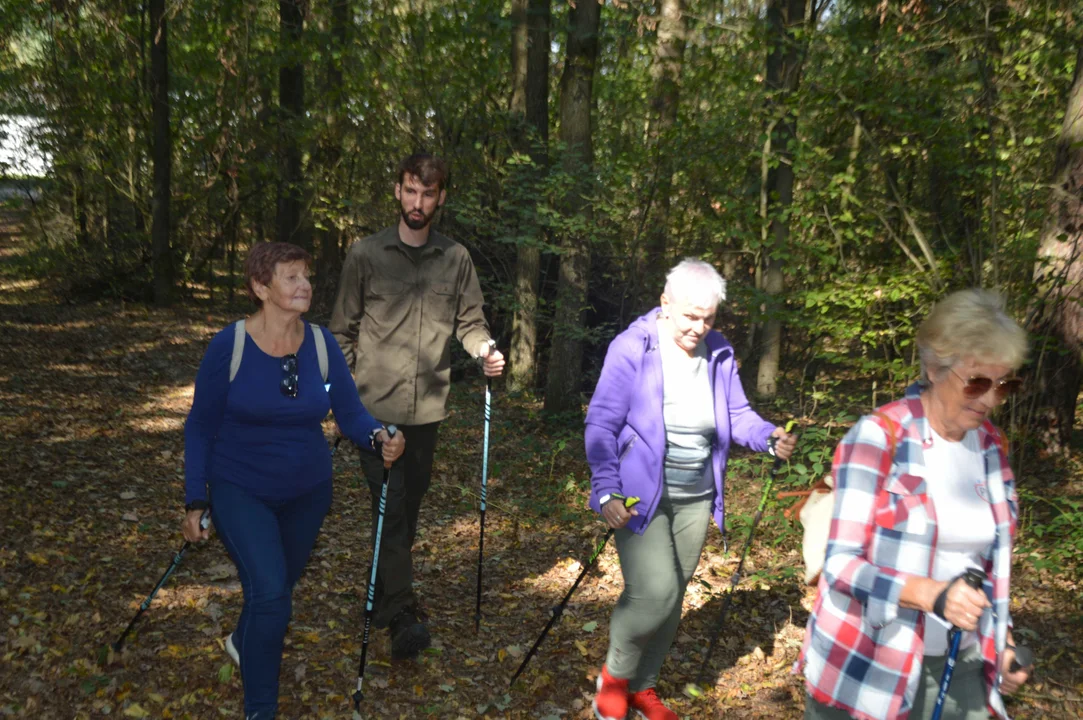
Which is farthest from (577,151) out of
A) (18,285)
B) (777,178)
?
(18,285)

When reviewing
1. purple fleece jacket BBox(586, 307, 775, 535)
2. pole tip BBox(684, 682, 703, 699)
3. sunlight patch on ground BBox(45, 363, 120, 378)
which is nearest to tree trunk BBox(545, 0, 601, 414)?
pole tip BBox(684, 682, 703, 699)

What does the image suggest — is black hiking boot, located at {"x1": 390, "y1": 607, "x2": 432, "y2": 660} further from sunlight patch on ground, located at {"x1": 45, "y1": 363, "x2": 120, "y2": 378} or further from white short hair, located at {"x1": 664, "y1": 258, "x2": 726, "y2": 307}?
sunlight patch on ground, located at {"x1": 45, "y1": 363, "x2": 120, "y2": 378}

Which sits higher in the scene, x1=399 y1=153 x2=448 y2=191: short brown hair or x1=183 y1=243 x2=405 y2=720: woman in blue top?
x1=399 y1=153 x2=448 y2=191: short brown hair

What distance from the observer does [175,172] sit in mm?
18656

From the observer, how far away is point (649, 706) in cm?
428

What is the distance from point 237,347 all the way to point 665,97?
7.41 metres

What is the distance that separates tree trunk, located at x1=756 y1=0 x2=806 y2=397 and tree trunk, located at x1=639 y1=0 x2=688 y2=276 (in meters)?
1.07

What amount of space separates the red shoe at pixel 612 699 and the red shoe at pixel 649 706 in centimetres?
8

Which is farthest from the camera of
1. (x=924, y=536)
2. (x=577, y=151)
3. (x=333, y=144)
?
(x=333, y=144)

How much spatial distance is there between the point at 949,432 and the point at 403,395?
3029 mm

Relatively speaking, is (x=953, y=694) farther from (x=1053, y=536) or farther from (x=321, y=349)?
(x=1053, y=536)

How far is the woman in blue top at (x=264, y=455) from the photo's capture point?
11.6 ft

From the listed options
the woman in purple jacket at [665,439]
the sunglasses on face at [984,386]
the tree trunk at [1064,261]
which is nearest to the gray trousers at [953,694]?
the sunglasses on face at [984,386]

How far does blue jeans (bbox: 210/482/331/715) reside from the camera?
11.5 ft
